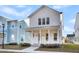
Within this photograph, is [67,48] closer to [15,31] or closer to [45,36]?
[45,36]

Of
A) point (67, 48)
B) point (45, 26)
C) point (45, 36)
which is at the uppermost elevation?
point (45, 26)

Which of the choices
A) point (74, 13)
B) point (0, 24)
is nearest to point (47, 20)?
point (74, 13)

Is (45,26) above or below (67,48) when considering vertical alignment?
above

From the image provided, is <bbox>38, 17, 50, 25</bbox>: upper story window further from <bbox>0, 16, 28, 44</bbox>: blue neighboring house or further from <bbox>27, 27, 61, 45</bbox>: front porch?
<bbox>0, 16, 28, 44</bbox>: blue neighboring house

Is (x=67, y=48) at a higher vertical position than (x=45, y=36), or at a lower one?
lower

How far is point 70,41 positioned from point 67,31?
0.55 feet

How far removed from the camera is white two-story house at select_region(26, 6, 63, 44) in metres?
5.14

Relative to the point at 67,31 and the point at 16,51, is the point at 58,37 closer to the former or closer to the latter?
the point at 67,31

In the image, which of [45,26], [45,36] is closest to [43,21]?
[45,26]

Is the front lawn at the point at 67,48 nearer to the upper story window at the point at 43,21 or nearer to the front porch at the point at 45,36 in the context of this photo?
the front porch at the point at 45,36

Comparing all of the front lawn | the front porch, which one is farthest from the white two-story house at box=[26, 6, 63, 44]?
the front lawn

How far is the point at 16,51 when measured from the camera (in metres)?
5.22

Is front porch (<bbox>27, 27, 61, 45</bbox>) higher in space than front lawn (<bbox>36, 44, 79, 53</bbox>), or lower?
higher

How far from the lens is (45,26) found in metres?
5.20
